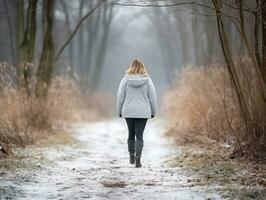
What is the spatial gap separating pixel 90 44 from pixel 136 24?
26.7 meters

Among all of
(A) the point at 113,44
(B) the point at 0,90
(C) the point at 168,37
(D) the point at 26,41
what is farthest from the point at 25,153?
(A) the point at 113,44

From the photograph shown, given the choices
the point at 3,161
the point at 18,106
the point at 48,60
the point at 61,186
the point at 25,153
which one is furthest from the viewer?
the point at 48,60

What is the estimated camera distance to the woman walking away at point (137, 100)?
10922mm

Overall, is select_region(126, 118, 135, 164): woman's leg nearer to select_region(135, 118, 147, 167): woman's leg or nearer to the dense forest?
select_region(135, 118, 147, 167): woman's leg

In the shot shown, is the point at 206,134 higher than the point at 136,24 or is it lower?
lower

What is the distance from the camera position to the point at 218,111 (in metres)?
14.3

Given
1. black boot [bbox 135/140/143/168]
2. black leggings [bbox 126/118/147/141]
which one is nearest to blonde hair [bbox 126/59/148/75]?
black leggings [bbox 126/118/147/141]

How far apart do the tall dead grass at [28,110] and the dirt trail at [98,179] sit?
845 millimetres

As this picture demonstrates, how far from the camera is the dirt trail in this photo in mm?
7980

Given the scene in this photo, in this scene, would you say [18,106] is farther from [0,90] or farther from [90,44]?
[90,44]

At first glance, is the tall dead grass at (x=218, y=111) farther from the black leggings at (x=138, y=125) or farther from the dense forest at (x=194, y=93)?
the black leggings at (x=138, y=125)

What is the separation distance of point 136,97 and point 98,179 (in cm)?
206

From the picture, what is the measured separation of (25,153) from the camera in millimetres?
12094

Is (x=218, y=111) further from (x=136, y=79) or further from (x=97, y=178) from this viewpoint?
(x=97, y=178)
